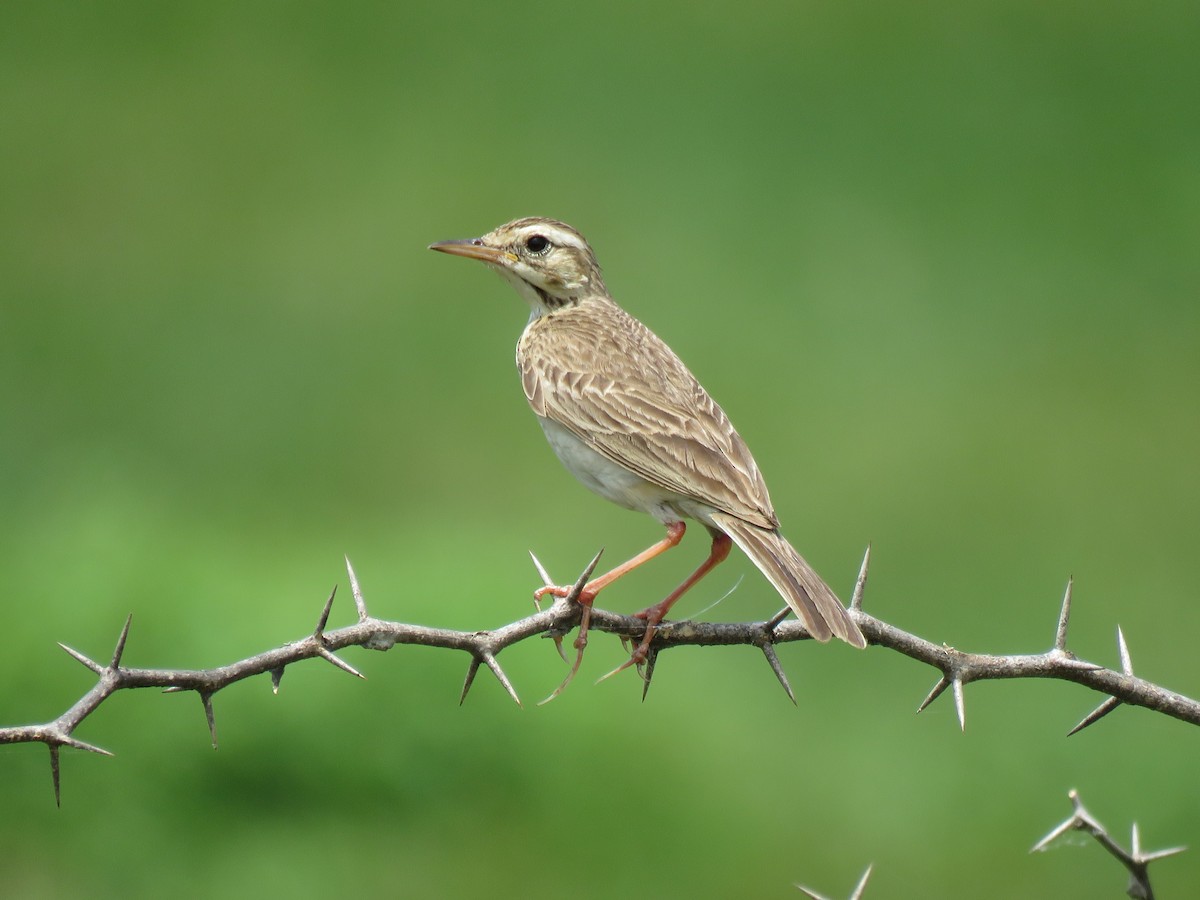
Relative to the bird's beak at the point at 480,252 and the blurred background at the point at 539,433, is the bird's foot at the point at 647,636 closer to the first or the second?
the bird's beak at the point at 480,252

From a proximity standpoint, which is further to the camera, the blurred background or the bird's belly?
the blurred background

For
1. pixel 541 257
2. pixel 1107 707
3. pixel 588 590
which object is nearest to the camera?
pixel 1107 707

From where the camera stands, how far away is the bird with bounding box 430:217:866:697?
5.63m

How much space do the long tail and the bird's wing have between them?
5 centimetres

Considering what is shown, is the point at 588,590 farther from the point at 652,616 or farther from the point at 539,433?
the point at 539,433

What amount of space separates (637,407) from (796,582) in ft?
3.68

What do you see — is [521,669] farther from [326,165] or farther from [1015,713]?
[326,165]

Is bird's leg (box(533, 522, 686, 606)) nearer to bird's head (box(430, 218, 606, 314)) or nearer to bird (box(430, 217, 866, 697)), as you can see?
bird (box(430, 217, 866, 697))

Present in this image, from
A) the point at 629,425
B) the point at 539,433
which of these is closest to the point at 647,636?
the point at 629,425

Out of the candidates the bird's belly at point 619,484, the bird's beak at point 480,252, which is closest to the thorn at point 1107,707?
the bird's belly at point 619,484

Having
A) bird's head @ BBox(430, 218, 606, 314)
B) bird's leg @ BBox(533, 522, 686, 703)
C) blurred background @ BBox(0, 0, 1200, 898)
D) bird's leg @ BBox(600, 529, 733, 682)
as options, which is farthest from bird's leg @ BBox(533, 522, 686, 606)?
blurred background @ BBox(0, 0, 1200, 898)

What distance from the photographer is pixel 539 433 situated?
1337cm

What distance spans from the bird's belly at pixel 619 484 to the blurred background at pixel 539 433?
2.72 metres

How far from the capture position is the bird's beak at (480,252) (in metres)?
6.73
